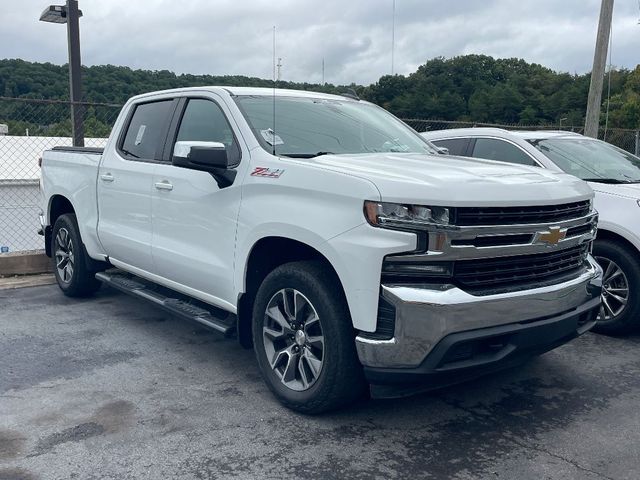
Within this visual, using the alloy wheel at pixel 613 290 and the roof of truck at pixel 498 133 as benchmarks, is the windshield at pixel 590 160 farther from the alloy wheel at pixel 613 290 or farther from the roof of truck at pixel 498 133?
the alloy wheel at pixel 613 290

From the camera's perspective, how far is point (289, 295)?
12.8 ft

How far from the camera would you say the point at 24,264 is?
25.9 feet

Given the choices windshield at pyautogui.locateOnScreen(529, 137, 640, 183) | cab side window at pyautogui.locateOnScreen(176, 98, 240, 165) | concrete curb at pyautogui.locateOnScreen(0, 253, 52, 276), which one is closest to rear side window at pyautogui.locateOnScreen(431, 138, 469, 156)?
windshield at pyautogui.locateOnScreen(529, 137, 640, 183)

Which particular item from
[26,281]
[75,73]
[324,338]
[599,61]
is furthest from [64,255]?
[599,61]

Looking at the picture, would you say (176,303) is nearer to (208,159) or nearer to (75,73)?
(208,159)

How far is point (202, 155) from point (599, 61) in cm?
923

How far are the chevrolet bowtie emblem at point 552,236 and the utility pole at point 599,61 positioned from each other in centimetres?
842

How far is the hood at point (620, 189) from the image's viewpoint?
5.48 m

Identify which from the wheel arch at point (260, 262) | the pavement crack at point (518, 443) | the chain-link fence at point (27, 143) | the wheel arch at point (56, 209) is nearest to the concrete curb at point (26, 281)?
the chain-link fence at point (27, 143)

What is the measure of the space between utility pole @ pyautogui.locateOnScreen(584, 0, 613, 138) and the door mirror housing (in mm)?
8881

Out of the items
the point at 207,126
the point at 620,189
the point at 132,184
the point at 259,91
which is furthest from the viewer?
the point at 620,189

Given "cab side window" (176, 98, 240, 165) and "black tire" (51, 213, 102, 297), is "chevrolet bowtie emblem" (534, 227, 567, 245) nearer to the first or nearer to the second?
"cab side window" (176, 98, 240, 165)

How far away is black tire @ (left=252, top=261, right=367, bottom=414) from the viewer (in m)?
3.53

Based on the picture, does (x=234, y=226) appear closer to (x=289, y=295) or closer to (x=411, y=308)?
(x=289, y=295)
